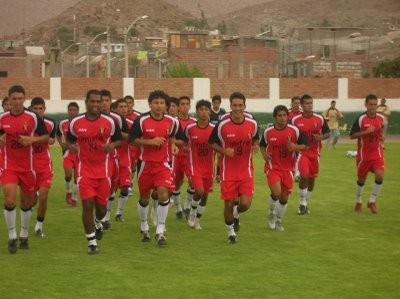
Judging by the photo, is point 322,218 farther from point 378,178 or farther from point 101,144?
point 101,144

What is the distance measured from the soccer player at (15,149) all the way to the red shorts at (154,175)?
1.55m

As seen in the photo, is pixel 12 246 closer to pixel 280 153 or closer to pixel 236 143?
pixel 236 143

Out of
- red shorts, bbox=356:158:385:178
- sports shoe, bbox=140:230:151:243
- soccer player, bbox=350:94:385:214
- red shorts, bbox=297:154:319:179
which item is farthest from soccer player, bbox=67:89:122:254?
red shorts, bbox=356:158:385:178

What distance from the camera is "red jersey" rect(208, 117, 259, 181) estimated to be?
12.7m

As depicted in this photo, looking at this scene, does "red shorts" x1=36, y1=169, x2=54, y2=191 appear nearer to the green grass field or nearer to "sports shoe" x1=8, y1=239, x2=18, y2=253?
the green grass field

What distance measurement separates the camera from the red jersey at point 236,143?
12.7 metres

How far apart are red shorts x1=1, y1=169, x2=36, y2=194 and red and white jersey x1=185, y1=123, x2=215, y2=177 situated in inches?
121

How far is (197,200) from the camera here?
1441cm

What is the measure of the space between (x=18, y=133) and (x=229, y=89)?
35.1 metres

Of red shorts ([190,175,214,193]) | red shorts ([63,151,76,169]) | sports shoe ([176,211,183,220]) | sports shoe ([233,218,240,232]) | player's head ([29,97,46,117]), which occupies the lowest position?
sports shoe ([176,211,183,220])

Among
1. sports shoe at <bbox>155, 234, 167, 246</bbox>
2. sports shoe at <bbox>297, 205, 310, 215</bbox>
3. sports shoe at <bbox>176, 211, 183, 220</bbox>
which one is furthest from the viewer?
sports shoe at <bbox>297, 205, 310, 215</bbox>

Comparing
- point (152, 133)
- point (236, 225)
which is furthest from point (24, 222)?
point (236, 225)

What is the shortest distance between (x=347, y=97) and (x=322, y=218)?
32847 mm

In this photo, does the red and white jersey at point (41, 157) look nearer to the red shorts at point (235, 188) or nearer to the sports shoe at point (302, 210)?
the red shorts at point (235, 188)
